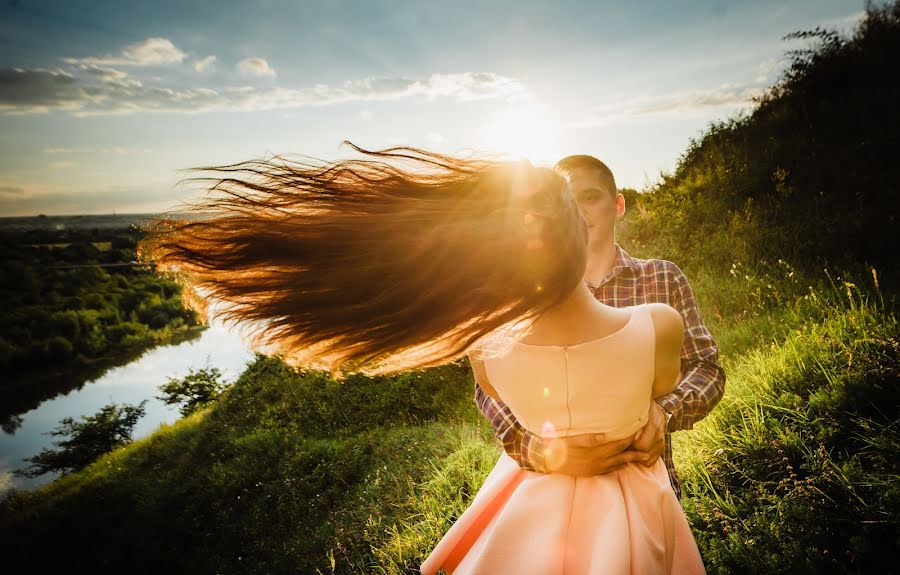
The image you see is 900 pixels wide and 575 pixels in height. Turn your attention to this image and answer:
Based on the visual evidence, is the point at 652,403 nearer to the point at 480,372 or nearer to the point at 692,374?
the point at 480,372

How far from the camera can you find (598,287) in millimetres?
2561

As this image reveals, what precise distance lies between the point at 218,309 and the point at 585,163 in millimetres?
2436

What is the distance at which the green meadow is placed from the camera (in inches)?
101

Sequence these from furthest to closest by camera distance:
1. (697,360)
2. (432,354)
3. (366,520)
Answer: (366,520)
(697,360)
(432,354)

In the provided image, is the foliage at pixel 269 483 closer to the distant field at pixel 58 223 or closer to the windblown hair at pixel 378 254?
the windblown hair at pixel 378 254

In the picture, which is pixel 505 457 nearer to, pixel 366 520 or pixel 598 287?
pixel 598 287

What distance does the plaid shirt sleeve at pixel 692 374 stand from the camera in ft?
6.10

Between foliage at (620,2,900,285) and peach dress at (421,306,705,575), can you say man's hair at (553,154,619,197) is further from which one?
foliage at (620,2,900,285)

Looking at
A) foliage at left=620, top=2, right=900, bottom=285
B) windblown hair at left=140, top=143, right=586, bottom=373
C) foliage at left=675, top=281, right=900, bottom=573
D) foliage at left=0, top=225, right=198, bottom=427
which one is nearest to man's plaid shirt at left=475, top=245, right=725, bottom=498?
windblown hair at left=140, top=143, right=586, bottom=373

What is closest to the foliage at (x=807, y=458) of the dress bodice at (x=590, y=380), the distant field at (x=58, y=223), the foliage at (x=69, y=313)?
the dress bodice at (x=590, y=380)

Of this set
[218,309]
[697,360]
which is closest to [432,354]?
[218,309]

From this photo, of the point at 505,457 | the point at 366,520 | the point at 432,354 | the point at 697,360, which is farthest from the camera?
the point at 366,520

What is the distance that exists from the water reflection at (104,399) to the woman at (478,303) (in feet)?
111

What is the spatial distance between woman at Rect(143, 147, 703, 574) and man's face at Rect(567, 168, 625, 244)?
1.52 m
